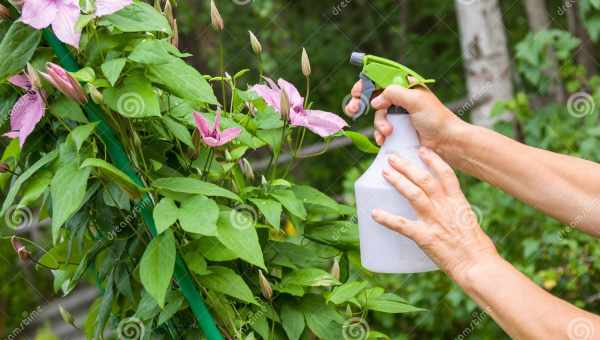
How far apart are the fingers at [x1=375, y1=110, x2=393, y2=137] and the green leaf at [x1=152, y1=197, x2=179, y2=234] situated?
37 centimetres

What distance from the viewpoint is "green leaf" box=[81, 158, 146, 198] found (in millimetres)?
1033

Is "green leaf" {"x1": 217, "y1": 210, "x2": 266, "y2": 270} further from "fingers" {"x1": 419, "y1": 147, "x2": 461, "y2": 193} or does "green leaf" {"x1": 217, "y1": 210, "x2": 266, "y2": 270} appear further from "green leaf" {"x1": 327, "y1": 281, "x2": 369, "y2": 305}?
"fingers" {"x1": 419, "y1": 147, "x2": 461, "y2": 193}

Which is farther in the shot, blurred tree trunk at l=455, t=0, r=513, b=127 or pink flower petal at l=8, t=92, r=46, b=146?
blurred tree trunk at l=455, t=0, r=513, b=127

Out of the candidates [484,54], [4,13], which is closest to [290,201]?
[4,13]

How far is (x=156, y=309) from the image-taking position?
123 cm

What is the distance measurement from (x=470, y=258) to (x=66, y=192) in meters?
0.60

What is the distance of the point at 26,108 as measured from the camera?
1129mm

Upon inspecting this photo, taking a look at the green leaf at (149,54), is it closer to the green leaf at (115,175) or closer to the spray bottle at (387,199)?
the green leaf at (115,175)

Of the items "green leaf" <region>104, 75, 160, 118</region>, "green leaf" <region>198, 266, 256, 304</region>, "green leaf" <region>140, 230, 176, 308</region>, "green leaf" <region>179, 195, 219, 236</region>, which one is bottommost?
"green leaf" <region>198, 266, 256, 304</region>

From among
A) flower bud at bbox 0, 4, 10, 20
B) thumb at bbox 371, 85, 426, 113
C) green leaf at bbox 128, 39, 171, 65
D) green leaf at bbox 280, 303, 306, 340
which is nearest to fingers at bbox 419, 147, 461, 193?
thumb at bbox 371, 85, 426, 113

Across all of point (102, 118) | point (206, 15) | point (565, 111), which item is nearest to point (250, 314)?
point (102, 118)

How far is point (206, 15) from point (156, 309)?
6.23 meters

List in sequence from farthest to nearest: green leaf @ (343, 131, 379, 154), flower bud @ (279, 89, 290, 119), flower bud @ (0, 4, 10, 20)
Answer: green leaf @ (343, 131, 379, 154) → flower bud @ (279, 89, 290, 119) → flower bud @ (0, 4, 10, 20)

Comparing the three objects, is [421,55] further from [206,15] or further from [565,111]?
[565,111]
